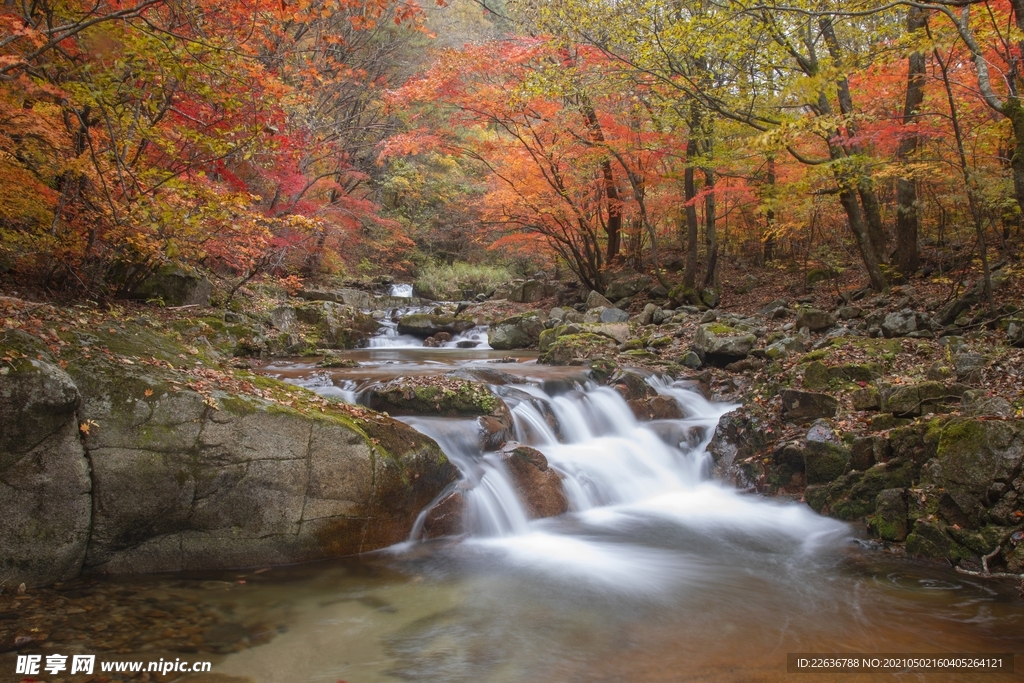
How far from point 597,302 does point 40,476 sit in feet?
52.7

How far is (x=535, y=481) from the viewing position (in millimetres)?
7297

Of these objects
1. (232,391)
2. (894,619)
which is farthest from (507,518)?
(894,619)

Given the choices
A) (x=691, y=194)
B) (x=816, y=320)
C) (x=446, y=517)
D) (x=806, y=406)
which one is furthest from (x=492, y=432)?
(x=691, y=194)

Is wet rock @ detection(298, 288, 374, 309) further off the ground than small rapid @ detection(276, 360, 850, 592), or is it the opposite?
wet rock @ detection(298, 288, 374, 309)

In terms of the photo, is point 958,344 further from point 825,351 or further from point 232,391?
point 232,391

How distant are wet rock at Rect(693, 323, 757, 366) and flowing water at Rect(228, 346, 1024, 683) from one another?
390 centimetres

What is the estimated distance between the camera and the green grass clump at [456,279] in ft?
85.1

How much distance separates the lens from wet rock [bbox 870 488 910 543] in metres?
5.75

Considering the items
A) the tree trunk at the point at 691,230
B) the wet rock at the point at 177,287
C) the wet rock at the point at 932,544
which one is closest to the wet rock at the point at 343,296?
the wet rock at the point at 177,287

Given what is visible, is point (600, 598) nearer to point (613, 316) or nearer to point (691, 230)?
point (613, 316)

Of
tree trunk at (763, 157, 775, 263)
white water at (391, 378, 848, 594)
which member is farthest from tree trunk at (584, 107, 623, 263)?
white water at (391, 378, 848, 594)

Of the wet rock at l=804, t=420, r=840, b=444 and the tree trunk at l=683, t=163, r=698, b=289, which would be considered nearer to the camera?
the wet rock at l=804, t=420, r=840, b=444

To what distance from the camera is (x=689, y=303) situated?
16.9m

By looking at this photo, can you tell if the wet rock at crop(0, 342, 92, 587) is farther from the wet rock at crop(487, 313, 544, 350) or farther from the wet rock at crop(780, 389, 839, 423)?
the wet rock at crop(487, 313, 544, 350)
